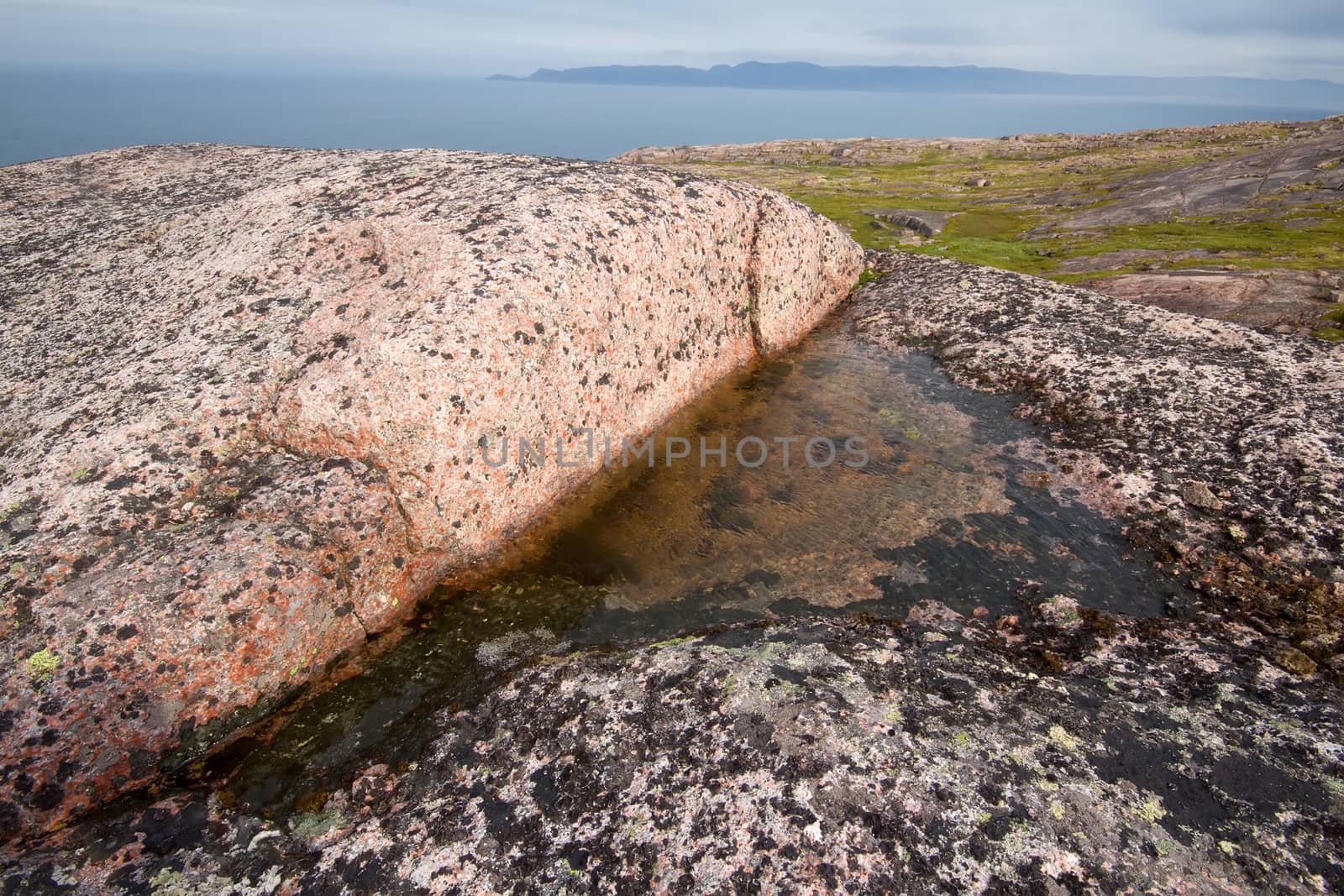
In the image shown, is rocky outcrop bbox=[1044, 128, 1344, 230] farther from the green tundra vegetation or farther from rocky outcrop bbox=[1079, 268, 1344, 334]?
rocky outcrop bbox=[1079, 268, 1344, 334]

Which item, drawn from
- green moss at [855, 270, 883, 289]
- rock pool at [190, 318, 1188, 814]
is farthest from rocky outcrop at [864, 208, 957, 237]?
rock pool at [190, 318, 1188, 814]

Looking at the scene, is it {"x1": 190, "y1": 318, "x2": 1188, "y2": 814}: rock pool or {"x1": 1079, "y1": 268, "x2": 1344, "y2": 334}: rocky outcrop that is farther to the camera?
{"x1": 1079, "y1": 268, "x2": 1344, "y2": 334}: rocky outcrop

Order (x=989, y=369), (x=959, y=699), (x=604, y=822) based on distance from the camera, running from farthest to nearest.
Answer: (x=989, y=369)
(x=959, y=699)
(x=604, y=822)

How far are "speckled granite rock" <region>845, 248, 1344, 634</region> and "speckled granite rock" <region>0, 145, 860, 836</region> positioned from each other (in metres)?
5.48

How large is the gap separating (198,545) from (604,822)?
4960 millimetres

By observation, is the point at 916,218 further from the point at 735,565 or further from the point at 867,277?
the point at 735,565

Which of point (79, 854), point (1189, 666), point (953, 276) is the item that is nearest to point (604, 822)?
point (79, 854)

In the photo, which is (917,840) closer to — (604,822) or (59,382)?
(604,822)

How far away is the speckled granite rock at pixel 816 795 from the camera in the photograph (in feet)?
14.4

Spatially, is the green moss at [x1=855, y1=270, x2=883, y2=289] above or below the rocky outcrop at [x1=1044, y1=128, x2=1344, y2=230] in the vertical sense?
below

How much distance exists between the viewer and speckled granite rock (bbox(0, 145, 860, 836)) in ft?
19.6

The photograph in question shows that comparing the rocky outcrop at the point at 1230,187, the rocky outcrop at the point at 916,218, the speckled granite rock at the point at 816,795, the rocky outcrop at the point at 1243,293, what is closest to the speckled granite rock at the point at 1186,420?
the speckled granite rock at the point at 816,795

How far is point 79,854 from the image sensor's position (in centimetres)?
470

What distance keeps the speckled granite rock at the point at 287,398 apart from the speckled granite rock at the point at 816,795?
1.31 metres
